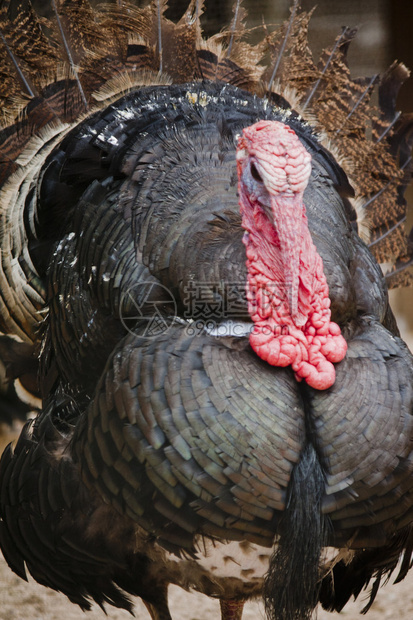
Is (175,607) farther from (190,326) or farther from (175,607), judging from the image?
(190,326)

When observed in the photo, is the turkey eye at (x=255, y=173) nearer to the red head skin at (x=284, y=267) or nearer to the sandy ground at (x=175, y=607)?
the red head skin at (x=284, y=267)

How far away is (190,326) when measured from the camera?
135cm

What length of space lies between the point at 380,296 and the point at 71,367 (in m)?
0.70

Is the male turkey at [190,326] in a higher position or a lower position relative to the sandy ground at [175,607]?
higher

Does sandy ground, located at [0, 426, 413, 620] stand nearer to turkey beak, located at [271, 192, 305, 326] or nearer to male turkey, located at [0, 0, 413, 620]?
male turkey, located at [0, 0, 413, 620]

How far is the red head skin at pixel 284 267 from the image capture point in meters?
1.26

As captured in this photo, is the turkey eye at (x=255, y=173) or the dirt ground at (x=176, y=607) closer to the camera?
the turkey eye at (x=255, y=173)

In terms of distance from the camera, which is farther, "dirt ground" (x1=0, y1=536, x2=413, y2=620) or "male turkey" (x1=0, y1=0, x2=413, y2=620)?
"dirt ground" (x1=0, y1=536, x2=413, y2=620)

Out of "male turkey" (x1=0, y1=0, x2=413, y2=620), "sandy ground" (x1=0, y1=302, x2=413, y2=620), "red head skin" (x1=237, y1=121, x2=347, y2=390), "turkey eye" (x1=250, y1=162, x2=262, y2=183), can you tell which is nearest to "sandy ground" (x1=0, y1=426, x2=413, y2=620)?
"sandy ground" (x1=0, y1=302, x2=413, y2=620)

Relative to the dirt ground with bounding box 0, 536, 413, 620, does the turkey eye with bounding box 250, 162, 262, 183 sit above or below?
above

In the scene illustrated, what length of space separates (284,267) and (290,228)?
69 mm

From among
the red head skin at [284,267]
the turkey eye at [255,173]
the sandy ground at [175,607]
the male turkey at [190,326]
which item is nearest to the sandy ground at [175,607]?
the sandy ground at [175,607]

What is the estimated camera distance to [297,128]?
5.84 feet

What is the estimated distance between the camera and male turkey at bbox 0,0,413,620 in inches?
49.4
